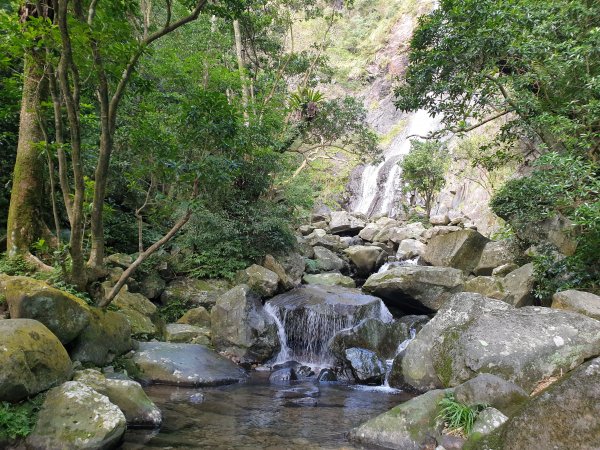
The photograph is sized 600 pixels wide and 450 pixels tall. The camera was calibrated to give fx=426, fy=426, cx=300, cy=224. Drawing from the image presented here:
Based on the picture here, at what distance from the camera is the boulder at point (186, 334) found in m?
8.91

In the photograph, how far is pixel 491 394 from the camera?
16.0 ft

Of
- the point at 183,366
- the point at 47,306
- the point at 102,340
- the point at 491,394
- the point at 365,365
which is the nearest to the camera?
the point at 491,394

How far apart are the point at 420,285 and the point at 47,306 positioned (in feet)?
27.8

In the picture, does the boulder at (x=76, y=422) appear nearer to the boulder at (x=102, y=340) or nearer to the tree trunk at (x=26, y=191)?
the boulder at (x=102, y=340)

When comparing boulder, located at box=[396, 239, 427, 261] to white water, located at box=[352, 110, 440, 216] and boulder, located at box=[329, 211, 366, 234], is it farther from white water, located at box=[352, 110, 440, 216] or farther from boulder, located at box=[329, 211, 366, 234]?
white water, located at box=[352, 110, 440, 216]

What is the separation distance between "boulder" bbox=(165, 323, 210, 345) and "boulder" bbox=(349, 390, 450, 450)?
4.84 meters

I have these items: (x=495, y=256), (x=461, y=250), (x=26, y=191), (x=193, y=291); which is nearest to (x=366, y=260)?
(x=461, y=250)

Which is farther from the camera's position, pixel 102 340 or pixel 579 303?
pixel 579 303

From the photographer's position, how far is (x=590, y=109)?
7.26m

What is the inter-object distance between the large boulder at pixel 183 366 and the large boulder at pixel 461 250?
28.8 ft

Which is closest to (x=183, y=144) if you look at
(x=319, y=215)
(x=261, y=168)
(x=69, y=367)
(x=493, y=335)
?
(x=69, y=367)

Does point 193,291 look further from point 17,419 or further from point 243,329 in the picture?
point 17,419

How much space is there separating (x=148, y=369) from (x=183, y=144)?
12.5 ft

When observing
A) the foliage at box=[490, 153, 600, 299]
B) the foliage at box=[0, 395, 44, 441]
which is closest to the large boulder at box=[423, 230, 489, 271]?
the foliage at box=[490, 153, 600, 299]
